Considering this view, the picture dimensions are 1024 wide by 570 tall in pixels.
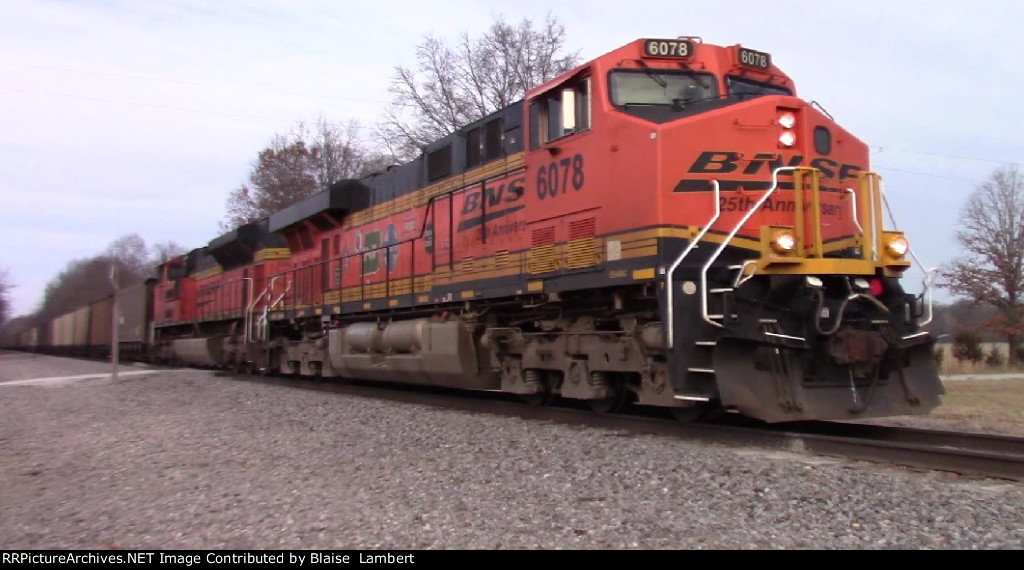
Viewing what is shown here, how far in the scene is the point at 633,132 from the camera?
23.9 ft

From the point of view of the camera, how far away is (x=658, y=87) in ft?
Result: 25.6

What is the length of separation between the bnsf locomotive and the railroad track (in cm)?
26

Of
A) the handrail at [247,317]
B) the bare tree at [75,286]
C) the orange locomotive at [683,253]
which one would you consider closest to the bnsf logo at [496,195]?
the orange locomotive at [683,253]

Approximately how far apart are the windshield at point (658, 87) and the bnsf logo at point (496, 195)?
177cm

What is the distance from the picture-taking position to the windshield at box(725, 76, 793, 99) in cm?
785

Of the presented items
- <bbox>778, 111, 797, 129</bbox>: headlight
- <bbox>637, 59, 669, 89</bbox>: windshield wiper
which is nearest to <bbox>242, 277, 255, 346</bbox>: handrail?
<bbox>637, 59, 669, 89</bbox>: windshield wiper

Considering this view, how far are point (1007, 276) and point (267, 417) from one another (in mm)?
26540

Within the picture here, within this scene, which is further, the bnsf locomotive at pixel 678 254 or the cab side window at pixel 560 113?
the cab side window at pixel 560 113

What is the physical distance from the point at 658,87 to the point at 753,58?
1160 millimetres

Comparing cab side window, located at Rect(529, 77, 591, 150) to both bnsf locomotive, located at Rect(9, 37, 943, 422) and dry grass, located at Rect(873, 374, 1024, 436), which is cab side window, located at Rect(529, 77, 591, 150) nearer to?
bnsf locomotive, located at Rect(9, 37, 943, 422)

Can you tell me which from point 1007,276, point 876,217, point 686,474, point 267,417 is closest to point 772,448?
point 686,474

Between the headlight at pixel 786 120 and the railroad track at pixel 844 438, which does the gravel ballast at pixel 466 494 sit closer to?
the railroad track at pixel 844 438

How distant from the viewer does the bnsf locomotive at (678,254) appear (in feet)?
21.9
